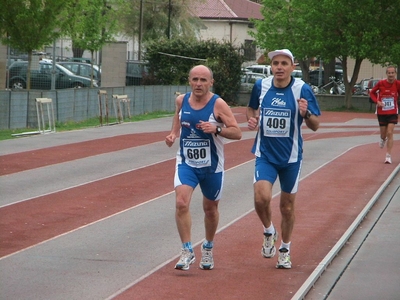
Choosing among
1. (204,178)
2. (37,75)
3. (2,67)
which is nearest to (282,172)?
(204,178)

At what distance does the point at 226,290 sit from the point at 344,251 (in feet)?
7.91

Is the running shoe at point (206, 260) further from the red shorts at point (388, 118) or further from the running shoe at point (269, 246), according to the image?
the red shorts at point (388, 118)

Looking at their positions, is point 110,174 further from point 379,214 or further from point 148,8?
point 148,8

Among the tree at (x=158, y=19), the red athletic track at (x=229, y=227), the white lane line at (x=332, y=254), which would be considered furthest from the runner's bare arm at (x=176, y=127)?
the tree at (x=158, y=19)

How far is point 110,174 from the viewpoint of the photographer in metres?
16.0

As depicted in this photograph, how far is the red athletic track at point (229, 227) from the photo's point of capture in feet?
25.4

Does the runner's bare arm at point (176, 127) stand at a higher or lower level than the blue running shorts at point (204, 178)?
higher

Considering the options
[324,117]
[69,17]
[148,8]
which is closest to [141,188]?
[69,17]

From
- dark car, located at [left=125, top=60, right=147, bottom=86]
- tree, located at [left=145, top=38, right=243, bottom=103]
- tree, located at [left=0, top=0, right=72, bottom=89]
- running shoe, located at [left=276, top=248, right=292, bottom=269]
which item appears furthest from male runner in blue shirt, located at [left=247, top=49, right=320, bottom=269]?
dark car, located at [left=125, top=60, right=147, bottom=86]

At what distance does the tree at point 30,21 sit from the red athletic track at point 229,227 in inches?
261

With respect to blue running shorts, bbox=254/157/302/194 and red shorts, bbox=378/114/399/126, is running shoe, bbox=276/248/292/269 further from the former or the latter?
red shorts, bbox=378/114/399/126

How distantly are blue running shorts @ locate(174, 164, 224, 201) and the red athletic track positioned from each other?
2.38ft

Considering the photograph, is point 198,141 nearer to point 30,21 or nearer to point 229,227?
point 229,227

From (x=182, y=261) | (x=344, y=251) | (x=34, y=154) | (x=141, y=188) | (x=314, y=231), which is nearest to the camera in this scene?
(x=182, y=261)
